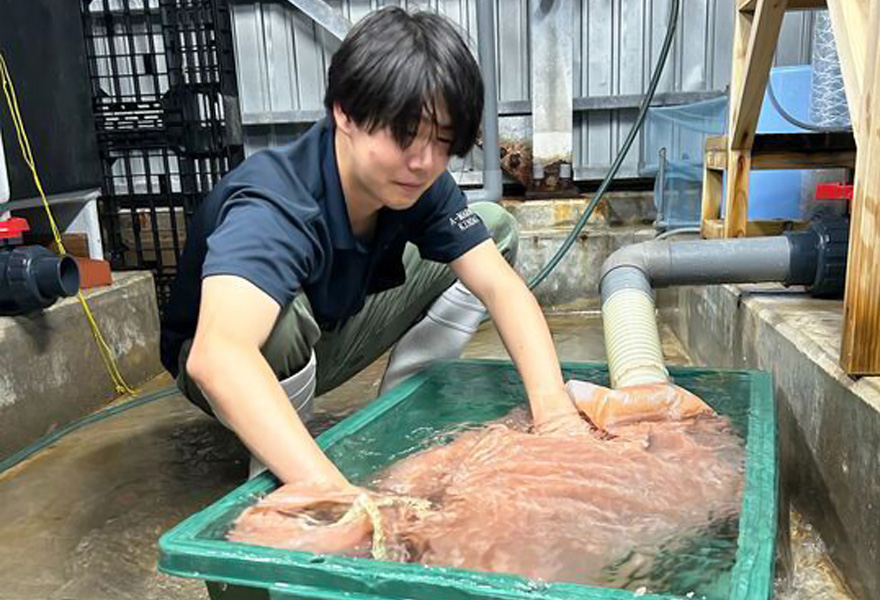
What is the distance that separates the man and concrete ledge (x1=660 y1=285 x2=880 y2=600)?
431mm

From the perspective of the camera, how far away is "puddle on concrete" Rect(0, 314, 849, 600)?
1.21m

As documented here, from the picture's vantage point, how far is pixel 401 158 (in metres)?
0.97

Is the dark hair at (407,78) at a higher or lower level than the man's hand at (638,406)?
higher

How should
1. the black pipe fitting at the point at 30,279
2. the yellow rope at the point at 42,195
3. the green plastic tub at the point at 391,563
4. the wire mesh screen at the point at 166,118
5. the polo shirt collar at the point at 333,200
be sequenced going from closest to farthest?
the green plastic tub at the point at 391,563
the polo shirt collar at the point at 333,200
the black pipe fitting at the point at 30,279
the yellow rope at the point at 42,195
the wire mesh screen at the point at 166,118

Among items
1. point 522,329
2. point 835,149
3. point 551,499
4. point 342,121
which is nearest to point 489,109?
point 835,149

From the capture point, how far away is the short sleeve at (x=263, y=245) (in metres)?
0.92

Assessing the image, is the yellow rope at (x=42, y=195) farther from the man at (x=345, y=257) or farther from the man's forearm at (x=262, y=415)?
the man's forearm at (x=262, y=415)

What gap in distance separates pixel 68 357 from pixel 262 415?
57.4 inches

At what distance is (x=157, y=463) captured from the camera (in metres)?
1.72

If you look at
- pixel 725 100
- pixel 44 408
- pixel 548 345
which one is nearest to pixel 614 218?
pixel 725 100

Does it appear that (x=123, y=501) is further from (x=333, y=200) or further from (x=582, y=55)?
(x=582, y=55)

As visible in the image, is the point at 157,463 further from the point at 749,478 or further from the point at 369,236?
the point at 749,478

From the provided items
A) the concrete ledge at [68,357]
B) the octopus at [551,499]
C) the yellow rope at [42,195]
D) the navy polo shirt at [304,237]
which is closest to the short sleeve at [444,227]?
the navy polo shirt at [304,237]

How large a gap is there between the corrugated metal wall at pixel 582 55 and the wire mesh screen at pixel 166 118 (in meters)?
0.31
